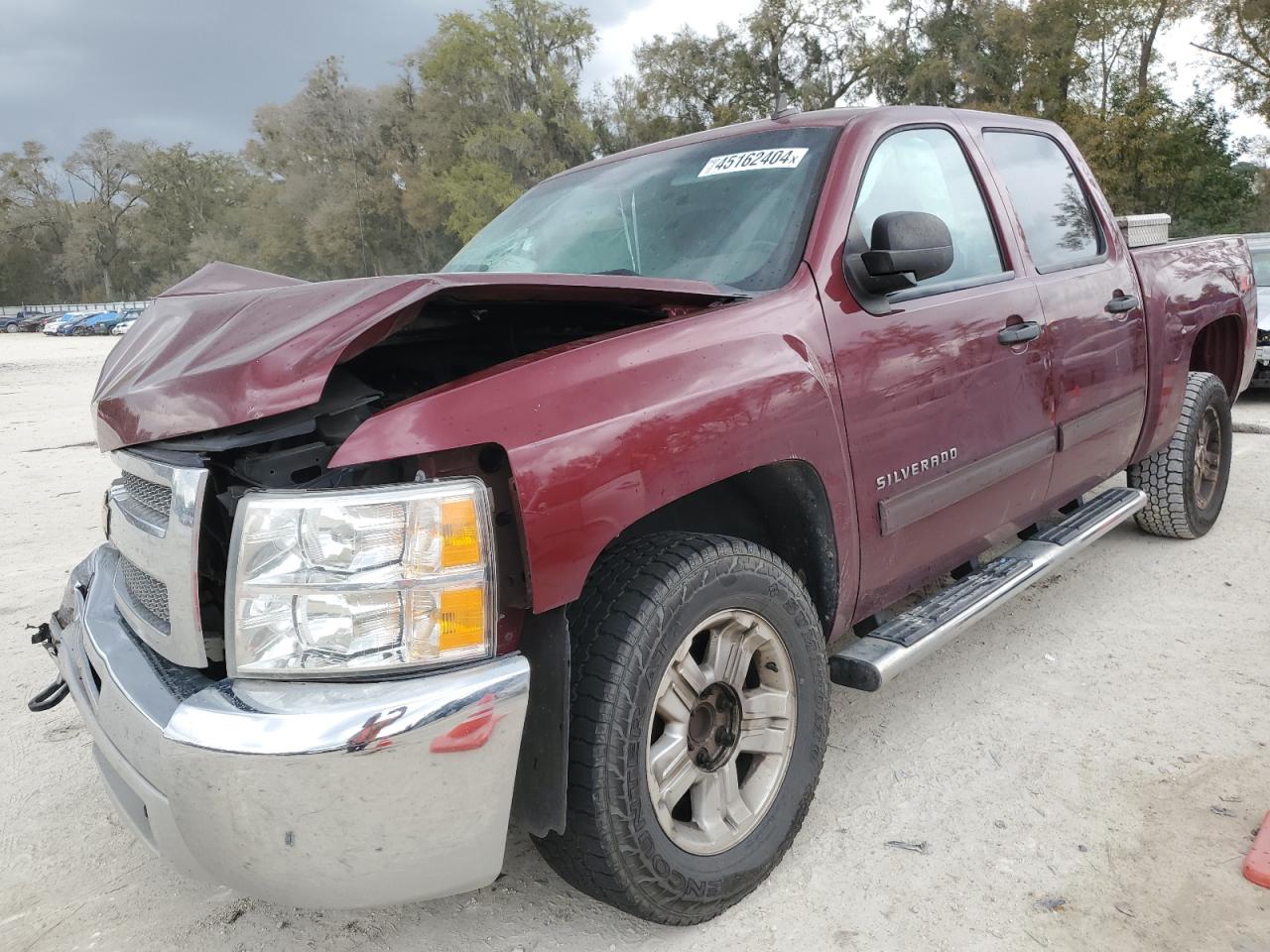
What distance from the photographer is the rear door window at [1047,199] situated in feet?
A: 10.9

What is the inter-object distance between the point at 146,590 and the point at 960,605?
7.04ft

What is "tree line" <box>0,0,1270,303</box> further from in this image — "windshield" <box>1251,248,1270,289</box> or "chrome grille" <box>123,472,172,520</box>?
"chrome grille" <box>123,472,172,520</box>

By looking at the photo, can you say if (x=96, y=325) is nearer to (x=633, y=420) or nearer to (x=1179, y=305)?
(x=1179, y=305)

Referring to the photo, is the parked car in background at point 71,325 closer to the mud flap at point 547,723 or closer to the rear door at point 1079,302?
the rear door at point 1079,302

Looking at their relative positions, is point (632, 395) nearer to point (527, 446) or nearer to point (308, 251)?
point (527, 446)

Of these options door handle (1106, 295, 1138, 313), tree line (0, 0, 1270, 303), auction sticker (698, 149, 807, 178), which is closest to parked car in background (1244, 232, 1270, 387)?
door handle (1106, 295, 1138, 313)

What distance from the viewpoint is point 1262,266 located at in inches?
369

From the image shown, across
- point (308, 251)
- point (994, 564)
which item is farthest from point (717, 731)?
point (308, 251)

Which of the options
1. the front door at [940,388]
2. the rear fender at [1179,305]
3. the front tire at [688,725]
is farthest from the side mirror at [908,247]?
the rear fender at [1179,305]

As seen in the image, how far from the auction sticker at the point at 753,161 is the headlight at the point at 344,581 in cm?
160

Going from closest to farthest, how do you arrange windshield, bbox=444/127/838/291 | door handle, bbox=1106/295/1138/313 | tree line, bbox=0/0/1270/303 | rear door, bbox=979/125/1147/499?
windshield, bbox=444/127/838/291 < rear door, bbox=979/125/1147/499 < door handle, bbox=1106/295/1138/313 < tree line, bbox=0/0/1270/303

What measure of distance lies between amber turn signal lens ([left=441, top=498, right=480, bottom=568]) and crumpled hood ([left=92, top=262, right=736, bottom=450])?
0.33m

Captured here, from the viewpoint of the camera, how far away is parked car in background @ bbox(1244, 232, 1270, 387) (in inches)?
Result: 321

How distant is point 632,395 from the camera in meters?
1.92
